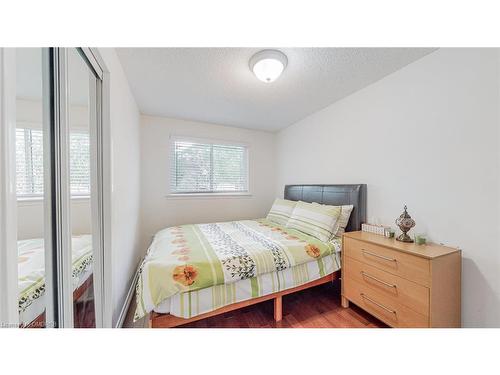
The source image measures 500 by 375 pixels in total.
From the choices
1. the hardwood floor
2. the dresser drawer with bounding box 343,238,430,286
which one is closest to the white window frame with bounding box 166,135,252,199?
the hardwood floor

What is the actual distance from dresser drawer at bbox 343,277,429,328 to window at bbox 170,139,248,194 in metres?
2.24

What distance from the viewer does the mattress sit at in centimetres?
125

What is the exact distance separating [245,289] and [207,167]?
2.19 metres

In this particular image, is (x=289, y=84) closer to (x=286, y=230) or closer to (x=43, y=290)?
(x=286, y=230)

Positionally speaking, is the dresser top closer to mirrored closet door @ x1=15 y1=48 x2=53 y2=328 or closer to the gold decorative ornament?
the gold decorative ornament

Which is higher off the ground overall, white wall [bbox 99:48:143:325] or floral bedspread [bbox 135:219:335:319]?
white wall [bbox 99:48:143:325]

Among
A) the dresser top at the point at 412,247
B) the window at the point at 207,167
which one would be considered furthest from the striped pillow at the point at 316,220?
the window at the point at 207,167

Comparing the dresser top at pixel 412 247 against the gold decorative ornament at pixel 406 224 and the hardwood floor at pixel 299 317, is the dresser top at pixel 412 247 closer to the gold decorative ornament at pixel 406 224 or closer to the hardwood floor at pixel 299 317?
the gold decorative ornament at pixel 406 224

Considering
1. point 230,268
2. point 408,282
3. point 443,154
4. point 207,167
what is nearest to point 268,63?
point 443,154

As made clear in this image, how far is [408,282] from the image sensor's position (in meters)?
1.26

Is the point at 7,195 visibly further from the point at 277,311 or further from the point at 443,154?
the point at 443,154
